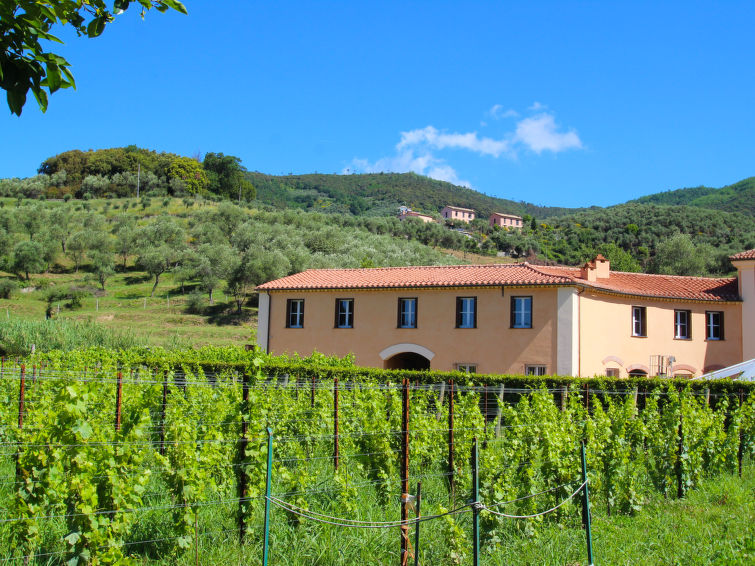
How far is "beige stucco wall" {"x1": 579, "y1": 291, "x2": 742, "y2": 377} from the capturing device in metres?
22.3

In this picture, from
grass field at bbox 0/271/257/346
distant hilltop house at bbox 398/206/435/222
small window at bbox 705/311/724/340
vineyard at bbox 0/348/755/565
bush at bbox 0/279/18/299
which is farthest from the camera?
distant hilltop house at bbox 398/206/435/222

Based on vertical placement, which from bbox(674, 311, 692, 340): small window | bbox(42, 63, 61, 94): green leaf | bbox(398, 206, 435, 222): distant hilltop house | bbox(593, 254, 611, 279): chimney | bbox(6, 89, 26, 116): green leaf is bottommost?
bbox(674, 311, 692, 340): small window

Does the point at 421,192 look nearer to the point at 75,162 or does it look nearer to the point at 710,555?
the point at 75,162

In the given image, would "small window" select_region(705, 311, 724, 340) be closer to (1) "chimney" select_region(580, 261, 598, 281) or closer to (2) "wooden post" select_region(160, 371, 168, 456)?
(1) "chimney" select_region(580, 261, 598, 281)

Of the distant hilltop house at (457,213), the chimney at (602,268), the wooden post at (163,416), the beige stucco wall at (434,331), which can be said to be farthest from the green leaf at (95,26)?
the distant hilltop house at (457,213)

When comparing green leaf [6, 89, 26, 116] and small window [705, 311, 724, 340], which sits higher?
green leaf [6, 89, 26, 116]

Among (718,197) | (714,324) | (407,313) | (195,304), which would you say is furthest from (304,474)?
(718,197)

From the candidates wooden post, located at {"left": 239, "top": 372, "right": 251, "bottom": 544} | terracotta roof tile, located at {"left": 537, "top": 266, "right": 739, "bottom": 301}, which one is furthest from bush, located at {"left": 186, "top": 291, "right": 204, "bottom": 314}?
wooden post, located at {"left": 239, "top": 372, "right": 251, "bottom": 544}

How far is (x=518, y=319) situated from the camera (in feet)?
72.4

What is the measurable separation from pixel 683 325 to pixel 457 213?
81.7 m

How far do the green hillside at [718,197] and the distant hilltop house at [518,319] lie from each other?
64492 mm

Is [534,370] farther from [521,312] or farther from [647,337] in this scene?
[647,337]

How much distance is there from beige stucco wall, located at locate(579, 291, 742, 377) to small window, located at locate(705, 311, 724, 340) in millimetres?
164

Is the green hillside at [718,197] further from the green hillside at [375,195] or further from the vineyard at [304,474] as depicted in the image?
the vineyard at [304,474]
